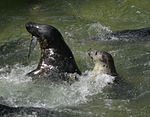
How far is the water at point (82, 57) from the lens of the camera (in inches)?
193

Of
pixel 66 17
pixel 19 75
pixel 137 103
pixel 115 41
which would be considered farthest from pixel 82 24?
pixel 137 103

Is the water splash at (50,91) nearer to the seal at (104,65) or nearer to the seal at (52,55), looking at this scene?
the seal at (104,65)

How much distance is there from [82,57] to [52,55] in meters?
1.38

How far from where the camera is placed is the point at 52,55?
5.68 meters

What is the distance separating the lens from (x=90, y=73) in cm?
573

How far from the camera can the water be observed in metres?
4.90

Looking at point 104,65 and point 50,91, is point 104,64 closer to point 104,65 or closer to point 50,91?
point 104,65

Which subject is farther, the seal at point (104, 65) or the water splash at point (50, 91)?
the seal at point (104, 65)

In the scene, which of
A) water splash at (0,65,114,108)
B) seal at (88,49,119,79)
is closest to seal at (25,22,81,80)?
water splash at (0,65,114,108)

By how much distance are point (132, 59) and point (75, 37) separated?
6.25 ft

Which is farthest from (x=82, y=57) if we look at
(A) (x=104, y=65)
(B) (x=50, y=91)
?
(B) (x=50, y=91)

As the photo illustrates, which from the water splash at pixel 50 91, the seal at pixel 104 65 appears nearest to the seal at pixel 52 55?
the water splash at pixel 50 91

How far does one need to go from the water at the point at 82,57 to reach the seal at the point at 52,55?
0.70 feet

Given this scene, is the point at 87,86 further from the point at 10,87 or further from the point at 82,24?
the point at 82,24
